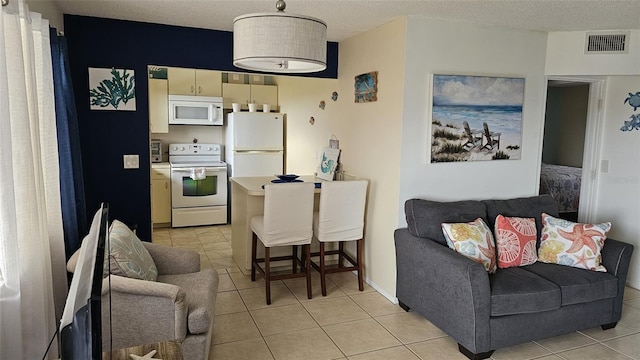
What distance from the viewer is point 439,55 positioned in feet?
11.8

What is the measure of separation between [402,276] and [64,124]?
264 centimetres

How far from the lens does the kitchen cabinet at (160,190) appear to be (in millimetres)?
5867

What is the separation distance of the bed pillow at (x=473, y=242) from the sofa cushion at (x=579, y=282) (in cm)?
35

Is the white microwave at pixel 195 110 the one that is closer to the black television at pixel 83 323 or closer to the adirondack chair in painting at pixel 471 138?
the adirondack chair in painting at pixel 471 138

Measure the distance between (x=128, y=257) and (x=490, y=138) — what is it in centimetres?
300

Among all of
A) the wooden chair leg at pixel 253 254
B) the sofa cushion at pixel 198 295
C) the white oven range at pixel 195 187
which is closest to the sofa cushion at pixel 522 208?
the wooden chair leg at pixel 253 254

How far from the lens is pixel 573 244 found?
3377 millimetres

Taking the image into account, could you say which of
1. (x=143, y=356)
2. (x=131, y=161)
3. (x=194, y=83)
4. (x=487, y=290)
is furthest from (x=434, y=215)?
(x=194, y=83)

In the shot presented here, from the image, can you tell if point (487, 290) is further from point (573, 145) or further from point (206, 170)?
point (573, 145)

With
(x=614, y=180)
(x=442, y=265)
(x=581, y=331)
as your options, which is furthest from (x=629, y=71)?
(x=442, y=265)

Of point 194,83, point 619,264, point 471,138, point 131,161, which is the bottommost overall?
point 619,264

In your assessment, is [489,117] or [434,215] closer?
[434,215]

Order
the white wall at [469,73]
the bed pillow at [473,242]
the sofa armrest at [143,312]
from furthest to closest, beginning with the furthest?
the white wall at [469,73], the bed pillow at [473,242], the sofa armrest at [143,312]

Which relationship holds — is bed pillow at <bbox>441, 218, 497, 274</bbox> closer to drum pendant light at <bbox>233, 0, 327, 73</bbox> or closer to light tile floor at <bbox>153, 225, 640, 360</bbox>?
light tile floor at <bbox>153, 225, 640, 360</bbox>
